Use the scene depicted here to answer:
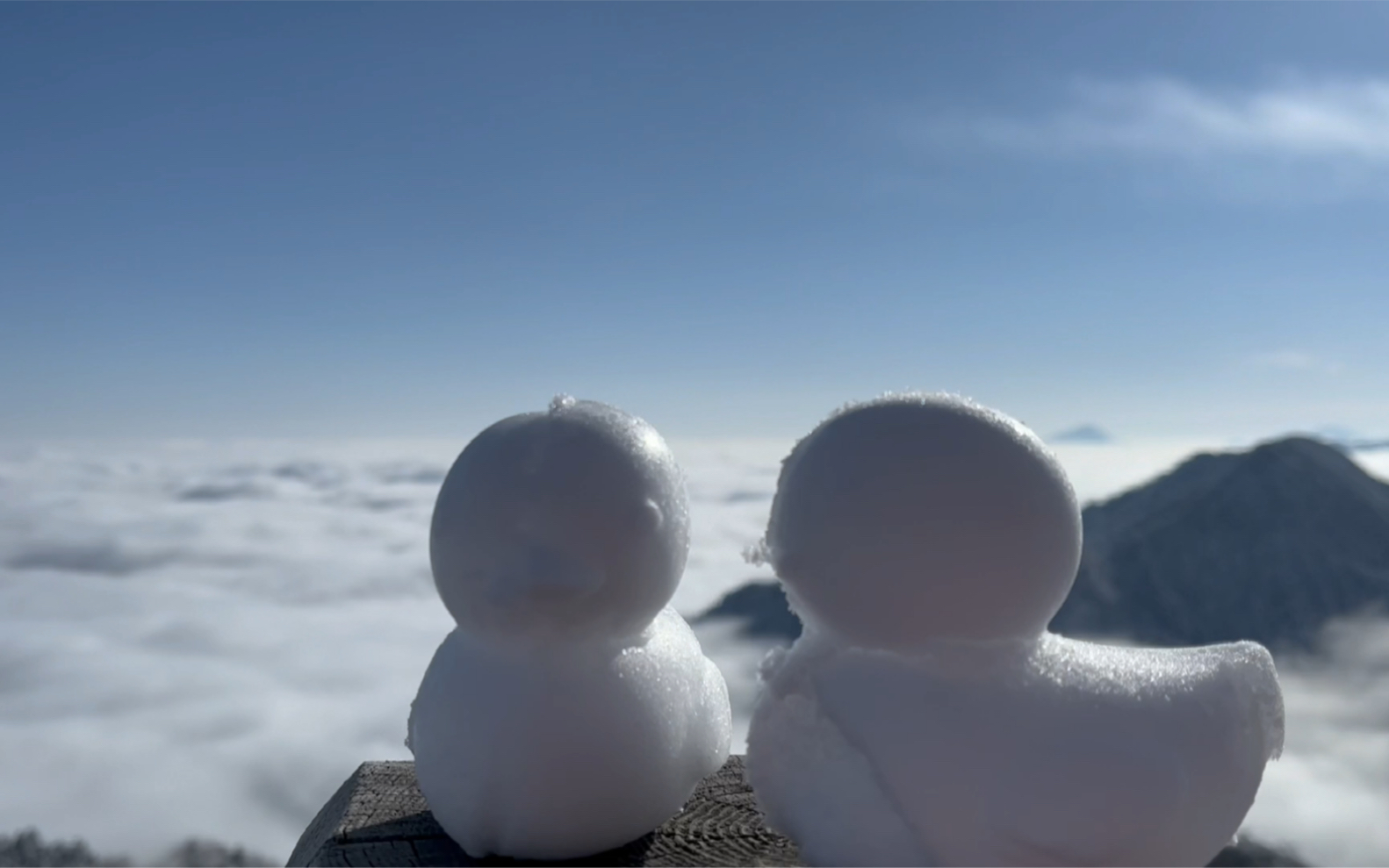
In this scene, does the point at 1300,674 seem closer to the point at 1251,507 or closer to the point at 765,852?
the point at 1251,507

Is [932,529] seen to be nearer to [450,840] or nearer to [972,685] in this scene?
[972,685]

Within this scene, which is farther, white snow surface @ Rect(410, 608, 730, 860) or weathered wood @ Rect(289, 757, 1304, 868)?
weathered wood @ Rect(289, 757, 1304, 868)

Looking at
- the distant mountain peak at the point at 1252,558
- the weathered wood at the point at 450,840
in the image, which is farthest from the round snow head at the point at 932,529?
the distant mountain peak at the point at 1252,558

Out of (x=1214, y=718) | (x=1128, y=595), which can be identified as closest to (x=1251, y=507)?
(x=1128, y=595)

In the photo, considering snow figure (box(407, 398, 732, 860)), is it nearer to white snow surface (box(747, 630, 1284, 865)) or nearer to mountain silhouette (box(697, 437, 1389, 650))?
white snow surface (box(747, 630, 1284, 865))

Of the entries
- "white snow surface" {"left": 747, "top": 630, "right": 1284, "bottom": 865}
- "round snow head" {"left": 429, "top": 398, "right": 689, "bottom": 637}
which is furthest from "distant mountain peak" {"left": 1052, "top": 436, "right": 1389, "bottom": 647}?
"round snow head" {"left": 429, "top": 398, "right": 689, "bottom": 637}

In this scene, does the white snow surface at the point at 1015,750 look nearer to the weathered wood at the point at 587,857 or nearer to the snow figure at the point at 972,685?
the snow figure at the point at 972,685

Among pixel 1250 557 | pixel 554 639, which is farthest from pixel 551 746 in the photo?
pixel 1250 557
